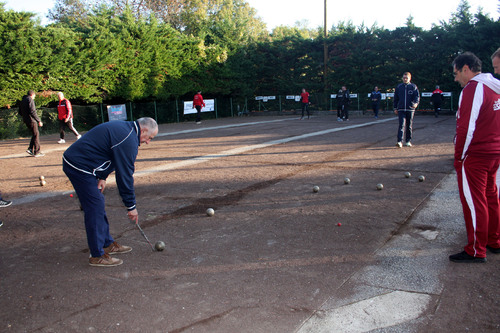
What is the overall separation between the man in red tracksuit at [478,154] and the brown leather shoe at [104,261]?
3473mm

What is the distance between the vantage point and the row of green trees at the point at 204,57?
18516 millimetres

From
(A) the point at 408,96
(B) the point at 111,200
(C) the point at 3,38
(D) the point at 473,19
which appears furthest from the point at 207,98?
(B) the point at 111,200

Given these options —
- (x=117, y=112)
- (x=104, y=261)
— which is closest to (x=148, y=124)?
(x=104, y=261)

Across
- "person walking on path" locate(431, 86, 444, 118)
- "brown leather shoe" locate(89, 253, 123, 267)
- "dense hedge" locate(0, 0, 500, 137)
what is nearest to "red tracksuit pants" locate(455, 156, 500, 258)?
"brown leather shoe" locate(89, 253, 123, 267)

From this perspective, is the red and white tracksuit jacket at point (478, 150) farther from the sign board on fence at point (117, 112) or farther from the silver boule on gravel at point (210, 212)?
the sign board on fence at point (117, 112)

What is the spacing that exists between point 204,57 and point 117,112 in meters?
8.59

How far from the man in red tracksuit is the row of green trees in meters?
18.7

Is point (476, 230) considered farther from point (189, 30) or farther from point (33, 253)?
point (189, 30)

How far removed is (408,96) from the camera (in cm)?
1117

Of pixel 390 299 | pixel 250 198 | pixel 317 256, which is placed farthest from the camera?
pixel 250 198

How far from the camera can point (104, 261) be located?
4.23 metres

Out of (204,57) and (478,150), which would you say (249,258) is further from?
(204,57)

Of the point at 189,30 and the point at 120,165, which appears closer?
the point at 120,165

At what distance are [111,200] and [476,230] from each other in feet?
17.9
